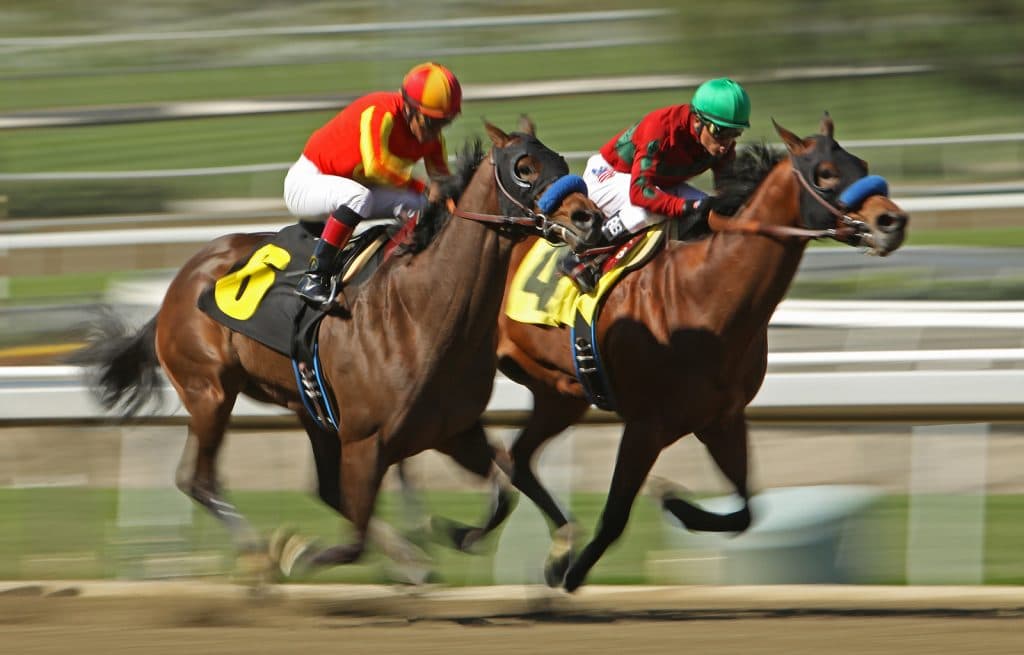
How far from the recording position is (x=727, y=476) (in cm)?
483

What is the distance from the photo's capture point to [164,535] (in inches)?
221

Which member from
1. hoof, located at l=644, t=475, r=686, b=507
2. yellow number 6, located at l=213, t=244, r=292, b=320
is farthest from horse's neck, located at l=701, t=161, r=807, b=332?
yellow number 6, located at l=213, t=244, r=292, b=320

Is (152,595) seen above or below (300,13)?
below

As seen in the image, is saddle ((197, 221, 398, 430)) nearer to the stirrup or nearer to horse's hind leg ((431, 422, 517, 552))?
the stirrup

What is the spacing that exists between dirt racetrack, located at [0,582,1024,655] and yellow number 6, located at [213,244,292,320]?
908 mm

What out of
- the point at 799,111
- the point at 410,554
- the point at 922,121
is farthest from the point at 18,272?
the point at 922,121

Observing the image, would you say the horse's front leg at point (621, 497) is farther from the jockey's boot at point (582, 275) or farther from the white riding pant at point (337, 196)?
the white riding pant at point (337, 196)

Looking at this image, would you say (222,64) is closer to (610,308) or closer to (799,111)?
(799,111)

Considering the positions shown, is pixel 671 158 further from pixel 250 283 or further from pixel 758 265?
pixel 250 283

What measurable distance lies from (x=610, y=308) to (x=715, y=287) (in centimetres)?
41

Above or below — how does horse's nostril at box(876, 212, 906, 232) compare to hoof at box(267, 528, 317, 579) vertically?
above

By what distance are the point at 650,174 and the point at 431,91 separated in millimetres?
861

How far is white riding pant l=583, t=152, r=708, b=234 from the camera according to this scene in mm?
5102

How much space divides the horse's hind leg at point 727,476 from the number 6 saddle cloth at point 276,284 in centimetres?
119
